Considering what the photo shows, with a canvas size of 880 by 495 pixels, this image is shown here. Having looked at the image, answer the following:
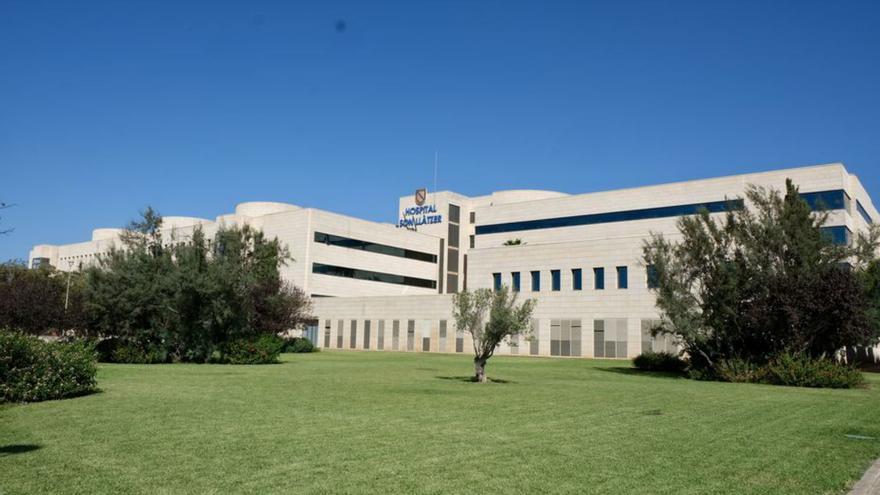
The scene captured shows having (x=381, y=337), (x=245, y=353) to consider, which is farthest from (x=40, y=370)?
(x=381, y=337)

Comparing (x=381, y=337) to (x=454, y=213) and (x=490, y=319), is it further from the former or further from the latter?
(x=490, y=319)

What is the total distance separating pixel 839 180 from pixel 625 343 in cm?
2567

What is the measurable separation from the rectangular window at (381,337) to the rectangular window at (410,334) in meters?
3.29

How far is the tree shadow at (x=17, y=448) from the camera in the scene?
377 inches

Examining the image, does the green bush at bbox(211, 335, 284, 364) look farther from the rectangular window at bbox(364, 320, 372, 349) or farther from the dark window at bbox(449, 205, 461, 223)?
the dark window at bbox(449, 205, 461, 223)

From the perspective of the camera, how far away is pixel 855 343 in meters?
28.5

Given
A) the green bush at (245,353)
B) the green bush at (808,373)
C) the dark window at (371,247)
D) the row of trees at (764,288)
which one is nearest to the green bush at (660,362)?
the row of trees at (764,288)

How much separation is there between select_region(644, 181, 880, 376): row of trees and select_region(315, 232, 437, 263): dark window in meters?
52.6

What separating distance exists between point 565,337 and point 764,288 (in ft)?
88.8

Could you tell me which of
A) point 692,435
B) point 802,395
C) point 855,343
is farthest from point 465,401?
point 855,343

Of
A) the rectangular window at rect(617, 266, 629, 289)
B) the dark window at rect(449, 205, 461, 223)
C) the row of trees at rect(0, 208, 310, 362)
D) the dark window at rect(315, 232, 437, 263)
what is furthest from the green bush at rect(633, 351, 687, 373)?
the dark window at rect(449, 205, 461, 223)

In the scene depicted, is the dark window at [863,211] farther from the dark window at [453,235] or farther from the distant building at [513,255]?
the dark window at [453,235]

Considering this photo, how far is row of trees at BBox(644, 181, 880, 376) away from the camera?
91.2 feet

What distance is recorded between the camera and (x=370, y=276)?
8588cm
